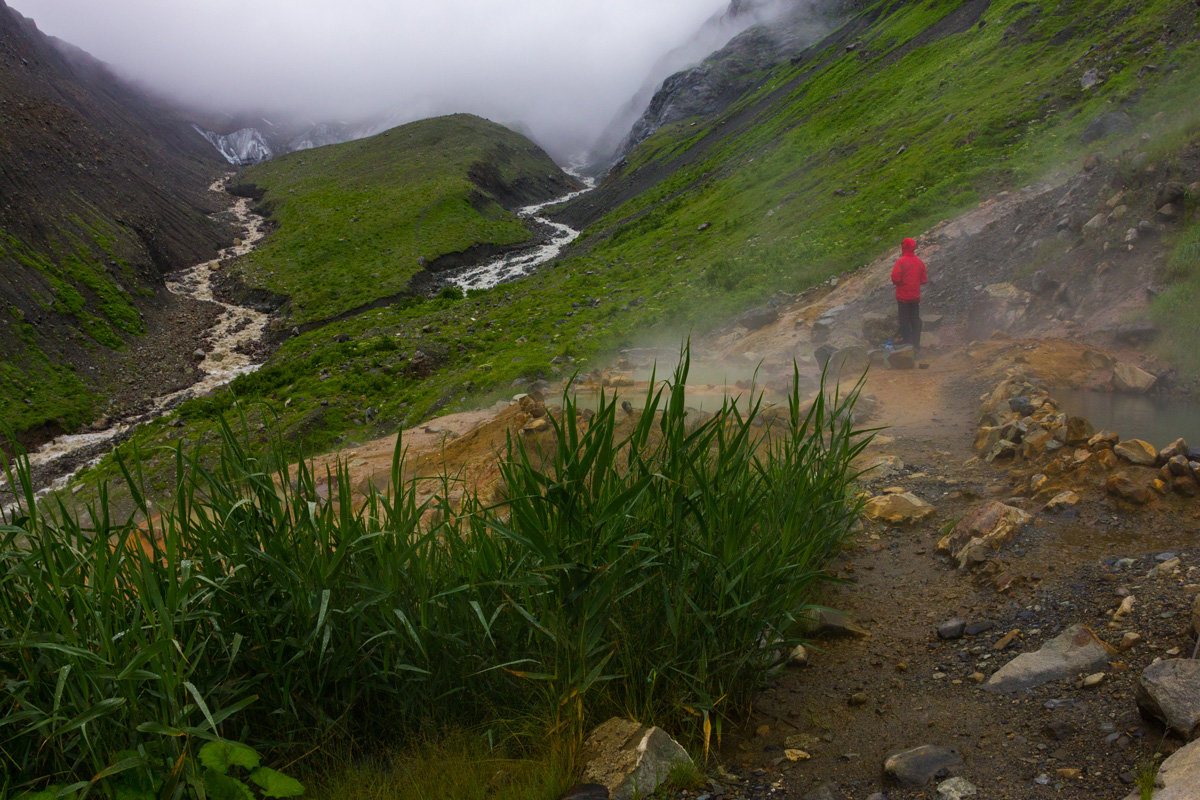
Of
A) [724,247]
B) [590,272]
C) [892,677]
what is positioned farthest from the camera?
[590,272]

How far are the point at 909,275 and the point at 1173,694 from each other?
37.3 feet

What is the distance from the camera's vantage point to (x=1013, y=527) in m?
5.22

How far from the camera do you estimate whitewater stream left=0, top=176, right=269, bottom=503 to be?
2055 cm

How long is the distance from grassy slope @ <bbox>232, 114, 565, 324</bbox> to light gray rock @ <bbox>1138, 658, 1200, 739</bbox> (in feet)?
128

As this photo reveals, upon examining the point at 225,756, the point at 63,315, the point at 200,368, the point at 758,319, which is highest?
the point at 63,315

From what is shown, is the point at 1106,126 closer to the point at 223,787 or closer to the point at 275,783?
the point at 275,783

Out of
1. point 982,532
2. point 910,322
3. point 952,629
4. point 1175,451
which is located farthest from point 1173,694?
point 910,322

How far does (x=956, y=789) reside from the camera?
106 inches

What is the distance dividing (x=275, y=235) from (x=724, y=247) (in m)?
43.0

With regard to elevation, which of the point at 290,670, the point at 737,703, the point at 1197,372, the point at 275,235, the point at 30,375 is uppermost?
the point at 275,235

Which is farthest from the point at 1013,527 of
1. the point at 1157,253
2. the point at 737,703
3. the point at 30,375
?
the point at 30,375

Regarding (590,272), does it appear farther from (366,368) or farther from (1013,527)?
(1013,527)

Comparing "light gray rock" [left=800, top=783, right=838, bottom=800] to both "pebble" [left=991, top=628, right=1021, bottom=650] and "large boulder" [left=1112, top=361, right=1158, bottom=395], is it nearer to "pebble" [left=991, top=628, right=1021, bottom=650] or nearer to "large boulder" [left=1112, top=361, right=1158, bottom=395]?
"pebble" [left=991, top=628, right=1021, bottom=650]

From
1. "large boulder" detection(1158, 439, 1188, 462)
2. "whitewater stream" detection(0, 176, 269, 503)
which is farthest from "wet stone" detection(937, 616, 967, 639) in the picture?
"whitewater stream" detection(0, 176, 269, 503)
